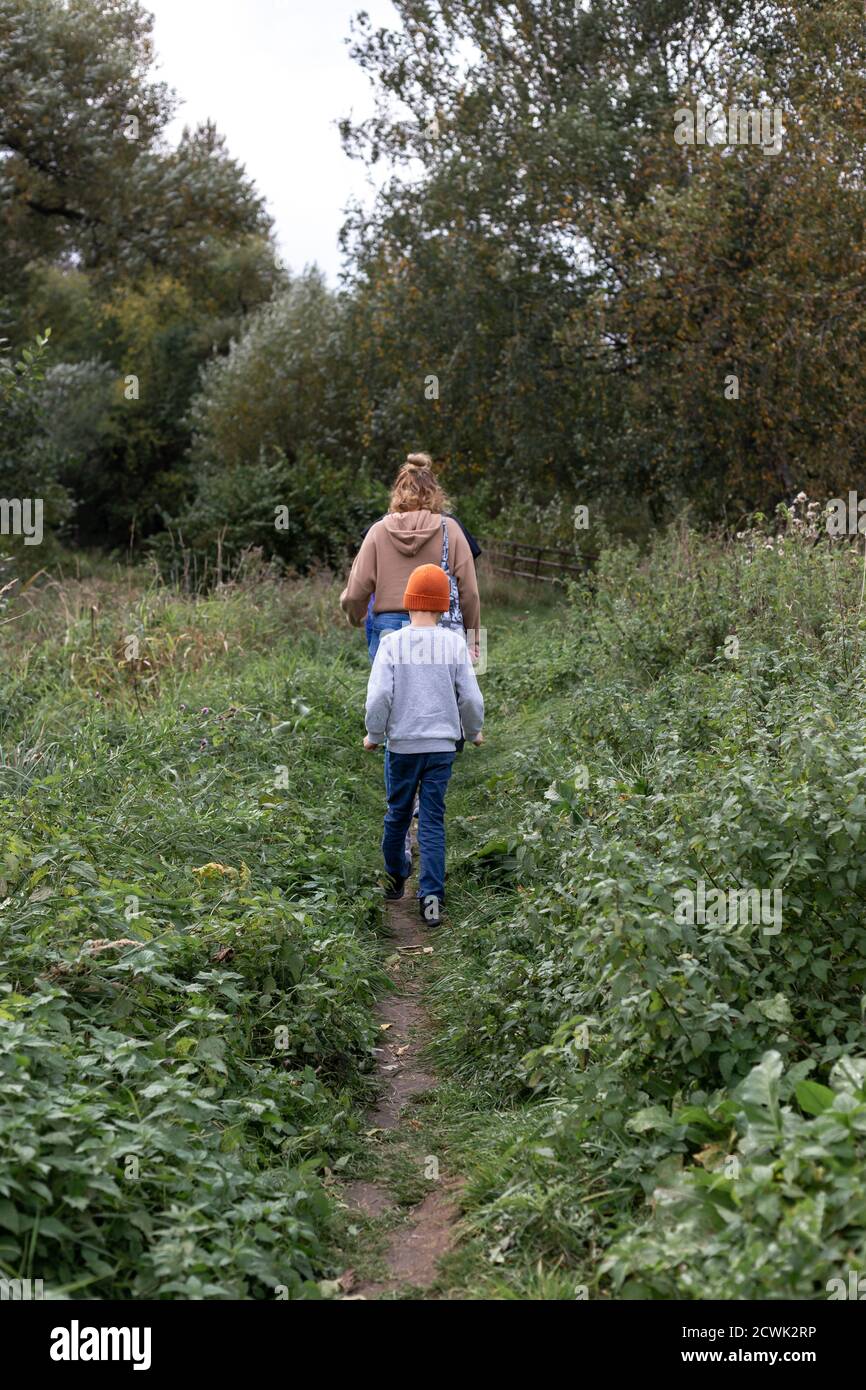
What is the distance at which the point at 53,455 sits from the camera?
21.1 meters

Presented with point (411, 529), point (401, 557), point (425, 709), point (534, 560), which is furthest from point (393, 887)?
point (534, 560)

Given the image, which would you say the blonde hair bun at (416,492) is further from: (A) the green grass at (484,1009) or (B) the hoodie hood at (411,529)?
(A) the green grass at (484,1009)

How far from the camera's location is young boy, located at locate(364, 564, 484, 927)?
6.09 m

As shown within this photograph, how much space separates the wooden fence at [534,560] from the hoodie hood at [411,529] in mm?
8990

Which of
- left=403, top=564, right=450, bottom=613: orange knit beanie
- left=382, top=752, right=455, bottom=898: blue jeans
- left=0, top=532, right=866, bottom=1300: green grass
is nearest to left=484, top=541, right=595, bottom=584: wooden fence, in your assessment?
left=0, top=532, right=866, bottom=1300: green grass

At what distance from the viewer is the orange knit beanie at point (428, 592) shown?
241 inches

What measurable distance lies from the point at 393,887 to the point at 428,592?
148cm

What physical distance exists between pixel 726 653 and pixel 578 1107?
12.8 feet

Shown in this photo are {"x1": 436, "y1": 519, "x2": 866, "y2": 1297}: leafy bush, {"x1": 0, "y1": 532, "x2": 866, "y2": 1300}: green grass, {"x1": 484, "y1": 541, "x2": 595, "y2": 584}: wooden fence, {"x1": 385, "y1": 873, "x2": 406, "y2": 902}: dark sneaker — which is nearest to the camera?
{"x1": 436, "y1": 519, "x2": 866, "y2": 1297}: leafy bush

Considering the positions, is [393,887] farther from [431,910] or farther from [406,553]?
[406,553]

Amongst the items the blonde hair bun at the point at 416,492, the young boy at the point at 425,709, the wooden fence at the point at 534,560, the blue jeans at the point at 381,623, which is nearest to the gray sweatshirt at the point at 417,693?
the young boy at the point at 425,709

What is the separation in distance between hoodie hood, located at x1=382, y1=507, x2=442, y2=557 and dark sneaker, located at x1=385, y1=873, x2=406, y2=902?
1.74 metres

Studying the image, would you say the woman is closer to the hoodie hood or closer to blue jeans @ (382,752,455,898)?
the hoodie hood

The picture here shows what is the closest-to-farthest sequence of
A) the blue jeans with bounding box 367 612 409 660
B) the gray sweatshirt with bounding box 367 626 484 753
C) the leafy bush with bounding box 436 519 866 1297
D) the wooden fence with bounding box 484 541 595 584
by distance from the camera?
the leafy bush with bounding box 436 519 866 1297 < the gray sweatshirt with bounding box 367 626 484 753 < the blue jeans with bounding box 367 612 409 660 < the wooden fence with bounding box 484 541 595 584
